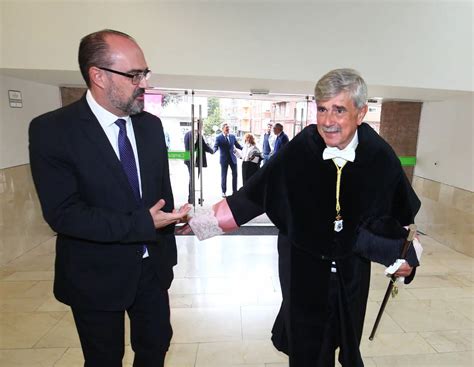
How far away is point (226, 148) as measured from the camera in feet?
21.4

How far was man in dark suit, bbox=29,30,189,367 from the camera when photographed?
117 centimetres

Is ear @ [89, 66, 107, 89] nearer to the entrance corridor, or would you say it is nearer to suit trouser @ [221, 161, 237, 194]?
the entrance corridor

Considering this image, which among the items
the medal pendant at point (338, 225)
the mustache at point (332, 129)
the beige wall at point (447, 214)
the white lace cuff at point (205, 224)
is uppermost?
the mustache at point (332, 129)

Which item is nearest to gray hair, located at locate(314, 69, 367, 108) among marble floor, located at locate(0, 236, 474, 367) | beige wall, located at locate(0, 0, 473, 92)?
marble floor, located at locate(0, 236, 474, 367)

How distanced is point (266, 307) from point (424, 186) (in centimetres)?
350

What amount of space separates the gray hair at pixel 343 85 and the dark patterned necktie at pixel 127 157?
83cm

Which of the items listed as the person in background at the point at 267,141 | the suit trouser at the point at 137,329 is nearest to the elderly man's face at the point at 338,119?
the suit trouser at the point at 137,329

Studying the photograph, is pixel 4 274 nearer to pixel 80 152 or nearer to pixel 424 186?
pixel 80 152

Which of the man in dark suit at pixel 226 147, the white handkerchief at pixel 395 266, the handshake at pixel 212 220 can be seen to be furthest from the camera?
the man in dark suit at pixel 226 147

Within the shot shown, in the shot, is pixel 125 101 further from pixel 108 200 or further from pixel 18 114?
pixel 18 114

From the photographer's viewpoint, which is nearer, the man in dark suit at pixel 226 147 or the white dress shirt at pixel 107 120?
the white dress shirt at pixel 107 120

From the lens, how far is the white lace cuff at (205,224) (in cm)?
161

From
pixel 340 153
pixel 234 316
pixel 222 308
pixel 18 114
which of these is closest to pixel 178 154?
pixel 18 114

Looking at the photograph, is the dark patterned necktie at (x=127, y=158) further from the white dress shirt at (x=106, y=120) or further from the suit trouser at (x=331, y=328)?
the suit trouser at (x=331, y=328)
